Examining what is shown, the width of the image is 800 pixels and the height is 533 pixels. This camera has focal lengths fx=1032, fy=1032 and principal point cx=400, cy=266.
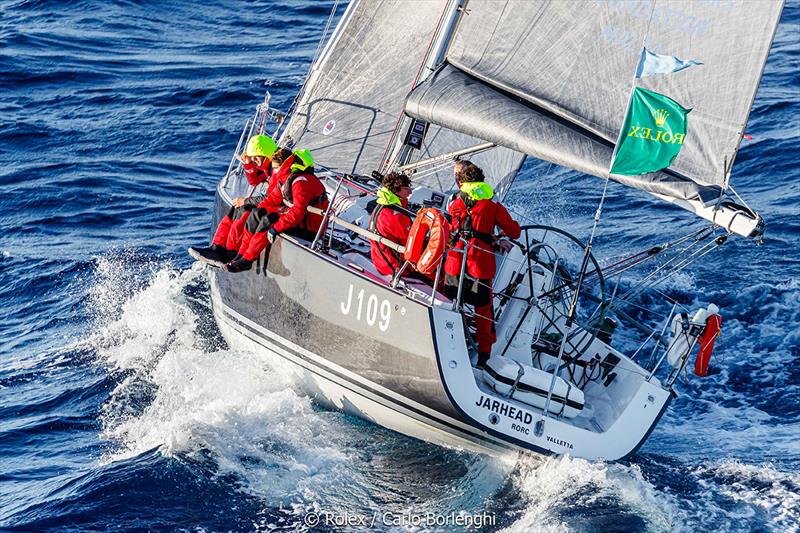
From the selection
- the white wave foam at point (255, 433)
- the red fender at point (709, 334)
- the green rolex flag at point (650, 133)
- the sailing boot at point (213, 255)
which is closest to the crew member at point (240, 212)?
the sailing boot at point (213, 255)

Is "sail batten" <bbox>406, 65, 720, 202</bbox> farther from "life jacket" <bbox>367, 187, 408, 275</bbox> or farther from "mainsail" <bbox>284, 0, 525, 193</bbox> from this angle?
"mainsail" <bbox>284, 0, 525, 193</bbox>

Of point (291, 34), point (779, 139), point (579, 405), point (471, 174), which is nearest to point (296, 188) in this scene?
point (471, 174)

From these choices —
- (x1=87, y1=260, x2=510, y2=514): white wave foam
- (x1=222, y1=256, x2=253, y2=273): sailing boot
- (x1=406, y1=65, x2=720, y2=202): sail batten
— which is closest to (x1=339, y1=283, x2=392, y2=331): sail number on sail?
(x1=87, y1=260, x2=510, y2=514): white wave foam

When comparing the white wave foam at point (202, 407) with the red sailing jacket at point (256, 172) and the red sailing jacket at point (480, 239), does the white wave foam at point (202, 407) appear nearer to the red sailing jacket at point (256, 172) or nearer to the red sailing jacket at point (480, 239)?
the red sailing jacket at point (256, 172)

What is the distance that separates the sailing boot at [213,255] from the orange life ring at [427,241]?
1924 millimetres

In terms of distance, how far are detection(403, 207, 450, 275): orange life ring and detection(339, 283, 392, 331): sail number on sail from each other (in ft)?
1.33

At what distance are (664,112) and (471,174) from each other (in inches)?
59.1

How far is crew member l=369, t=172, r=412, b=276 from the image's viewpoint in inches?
324

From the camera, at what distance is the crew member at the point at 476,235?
784cm

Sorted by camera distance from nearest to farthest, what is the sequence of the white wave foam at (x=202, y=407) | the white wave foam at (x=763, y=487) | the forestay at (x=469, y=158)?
1. the white wave foam at (x=763, y=487)
2. the white wave foam at (x=202, y=407)
3. the forestay at (x=469, y=158)

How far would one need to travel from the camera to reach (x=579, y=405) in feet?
26.6

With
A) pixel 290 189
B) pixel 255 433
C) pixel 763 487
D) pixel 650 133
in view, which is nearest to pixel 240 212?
pixel 290 189

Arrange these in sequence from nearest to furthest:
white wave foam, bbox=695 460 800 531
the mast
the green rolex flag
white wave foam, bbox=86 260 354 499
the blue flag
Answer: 1. the blue flag
2. the green rolex flag
3. white wave foam, bbox=695 460 800 531
4. white wave foam, bbox=86 260 354 499
5. the mast

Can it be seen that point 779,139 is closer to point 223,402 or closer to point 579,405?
point 579,405
